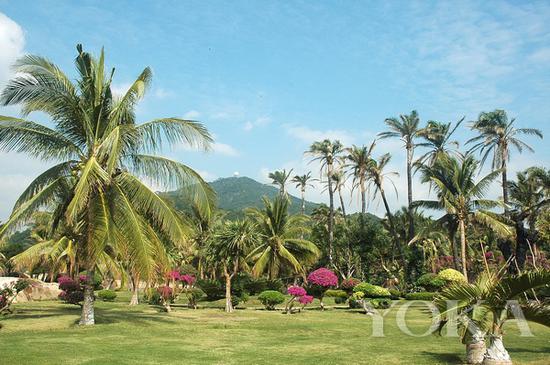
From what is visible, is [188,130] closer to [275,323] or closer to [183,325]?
[183,325]

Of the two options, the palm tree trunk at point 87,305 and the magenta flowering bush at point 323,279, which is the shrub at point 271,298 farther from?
the palm tree trunk at point 87,305

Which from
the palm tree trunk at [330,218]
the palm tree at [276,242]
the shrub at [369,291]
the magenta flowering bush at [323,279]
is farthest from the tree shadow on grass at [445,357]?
the palm tree trunk at [330,218]

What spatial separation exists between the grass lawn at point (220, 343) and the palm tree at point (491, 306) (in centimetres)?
124

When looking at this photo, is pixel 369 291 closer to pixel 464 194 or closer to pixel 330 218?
pixel 464 194

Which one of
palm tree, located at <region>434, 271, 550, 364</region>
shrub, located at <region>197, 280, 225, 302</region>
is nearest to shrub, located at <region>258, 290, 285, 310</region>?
shrub, located at <region>197, 280, 225, 302</region>

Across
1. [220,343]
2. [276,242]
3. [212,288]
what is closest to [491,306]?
[220,343]

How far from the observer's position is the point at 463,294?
9.91 meters

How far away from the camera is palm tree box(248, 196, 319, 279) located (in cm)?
3362

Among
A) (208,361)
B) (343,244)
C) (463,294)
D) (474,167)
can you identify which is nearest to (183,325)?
(208,361)

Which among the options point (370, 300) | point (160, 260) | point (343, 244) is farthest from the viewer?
point (343, 244)

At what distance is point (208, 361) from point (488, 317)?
6272 mm

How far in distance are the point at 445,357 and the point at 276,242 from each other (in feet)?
74.9

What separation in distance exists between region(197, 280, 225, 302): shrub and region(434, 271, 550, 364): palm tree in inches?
1052

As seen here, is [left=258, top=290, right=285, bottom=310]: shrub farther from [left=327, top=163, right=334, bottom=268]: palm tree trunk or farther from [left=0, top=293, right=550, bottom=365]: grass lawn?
[left=327, top=163, right=334, bottom=268]: palm tree trunk
